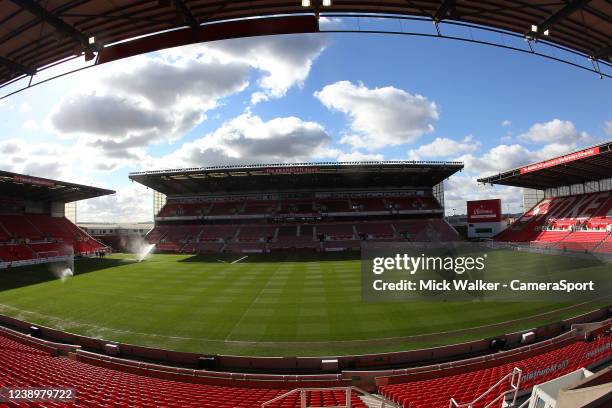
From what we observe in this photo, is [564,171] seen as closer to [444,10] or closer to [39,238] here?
[444,10]

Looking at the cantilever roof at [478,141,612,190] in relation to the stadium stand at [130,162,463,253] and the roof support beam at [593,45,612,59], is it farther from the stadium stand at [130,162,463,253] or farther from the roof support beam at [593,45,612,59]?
the roof support beam at [593,45,612,59]

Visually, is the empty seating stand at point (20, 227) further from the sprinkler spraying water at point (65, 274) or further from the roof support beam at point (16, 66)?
the roof support beam at point (16, 66)

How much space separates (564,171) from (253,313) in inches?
2098

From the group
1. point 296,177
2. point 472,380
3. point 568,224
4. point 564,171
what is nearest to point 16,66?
point 472,380

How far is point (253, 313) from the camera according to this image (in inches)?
823

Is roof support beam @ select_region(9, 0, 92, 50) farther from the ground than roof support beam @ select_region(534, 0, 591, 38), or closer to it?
closer to it

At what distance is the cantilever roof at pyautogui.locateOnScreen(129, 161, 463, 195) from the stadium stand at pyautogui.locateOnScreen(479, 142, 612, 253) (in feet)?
41.8

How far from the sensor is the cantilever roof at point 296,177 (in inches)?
2147

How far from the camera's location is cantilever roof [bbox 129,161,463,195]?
54.5 meters

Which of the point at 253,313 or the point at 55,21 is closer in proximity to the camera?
the point at 55,21

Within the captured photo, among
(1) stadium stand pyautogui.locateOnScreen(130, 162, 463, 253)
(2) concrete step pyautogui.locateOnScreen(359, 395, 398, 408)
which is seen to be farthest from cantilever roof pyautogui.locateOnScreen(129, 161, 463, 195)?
(2) concrete step pyautogui.locateOnScreen(359, 395, 398, 408)

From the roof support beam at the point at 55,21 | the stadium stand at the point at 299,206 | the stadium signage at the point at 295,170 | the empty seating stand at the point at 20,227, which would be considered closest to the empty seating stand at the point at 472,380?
the roof support beam at the point at 55,21

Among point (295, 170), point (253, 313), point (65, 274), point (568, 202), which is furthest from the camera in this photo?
point (568, 202)

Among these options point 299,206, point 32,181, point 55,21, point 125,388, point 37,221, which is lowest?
point 125,388
